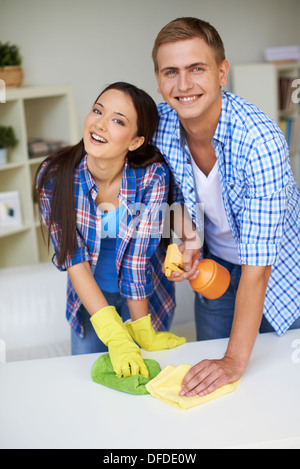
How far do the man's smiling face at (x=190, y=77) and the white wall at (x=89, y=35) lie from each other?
228 cm

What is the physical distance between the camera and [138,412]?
119cm

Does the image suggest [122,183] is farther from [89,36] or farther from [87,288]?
[89,36]

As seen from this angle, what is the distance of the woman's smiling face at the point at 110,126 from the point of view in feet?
4.89

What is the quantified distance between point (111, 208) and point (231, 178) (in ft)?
1.20

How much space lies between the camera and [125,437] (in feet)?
3.61

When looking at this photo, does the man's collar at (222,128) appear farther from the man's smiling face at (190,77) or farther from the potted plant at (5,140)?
the potted plant at (5,140)

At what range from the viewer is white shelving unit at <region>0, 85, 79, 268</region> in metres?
3.11

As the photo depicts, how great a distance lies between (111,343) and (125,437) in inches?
13.0

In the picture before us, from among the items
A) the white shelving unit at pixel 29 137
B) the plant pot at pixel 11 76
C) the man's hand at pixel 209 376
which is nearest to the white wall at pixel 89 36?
the white shelving unit at pixel 29 137

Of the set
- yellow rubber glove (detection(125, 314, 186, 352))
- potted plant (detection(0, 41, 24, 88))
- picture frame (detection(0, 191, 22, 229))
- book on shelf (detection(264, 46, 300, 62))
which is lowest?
picture frame (detection(0, 191, 22, 229))

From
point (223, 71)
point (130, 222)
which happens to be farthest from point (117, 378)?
point (223, 71)

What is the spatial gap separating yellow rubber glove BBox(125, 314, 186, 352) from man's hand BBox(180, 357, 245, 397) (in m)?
0.20

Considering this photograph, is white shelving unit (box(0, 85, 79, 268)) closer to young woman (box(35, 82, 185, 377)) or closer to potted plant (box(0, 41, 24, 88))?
potted plant (box(0, 41, 24, 88))

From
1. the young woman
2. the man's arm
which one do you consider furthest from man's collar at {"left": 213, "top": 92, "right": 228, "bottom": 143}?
the man's arm
